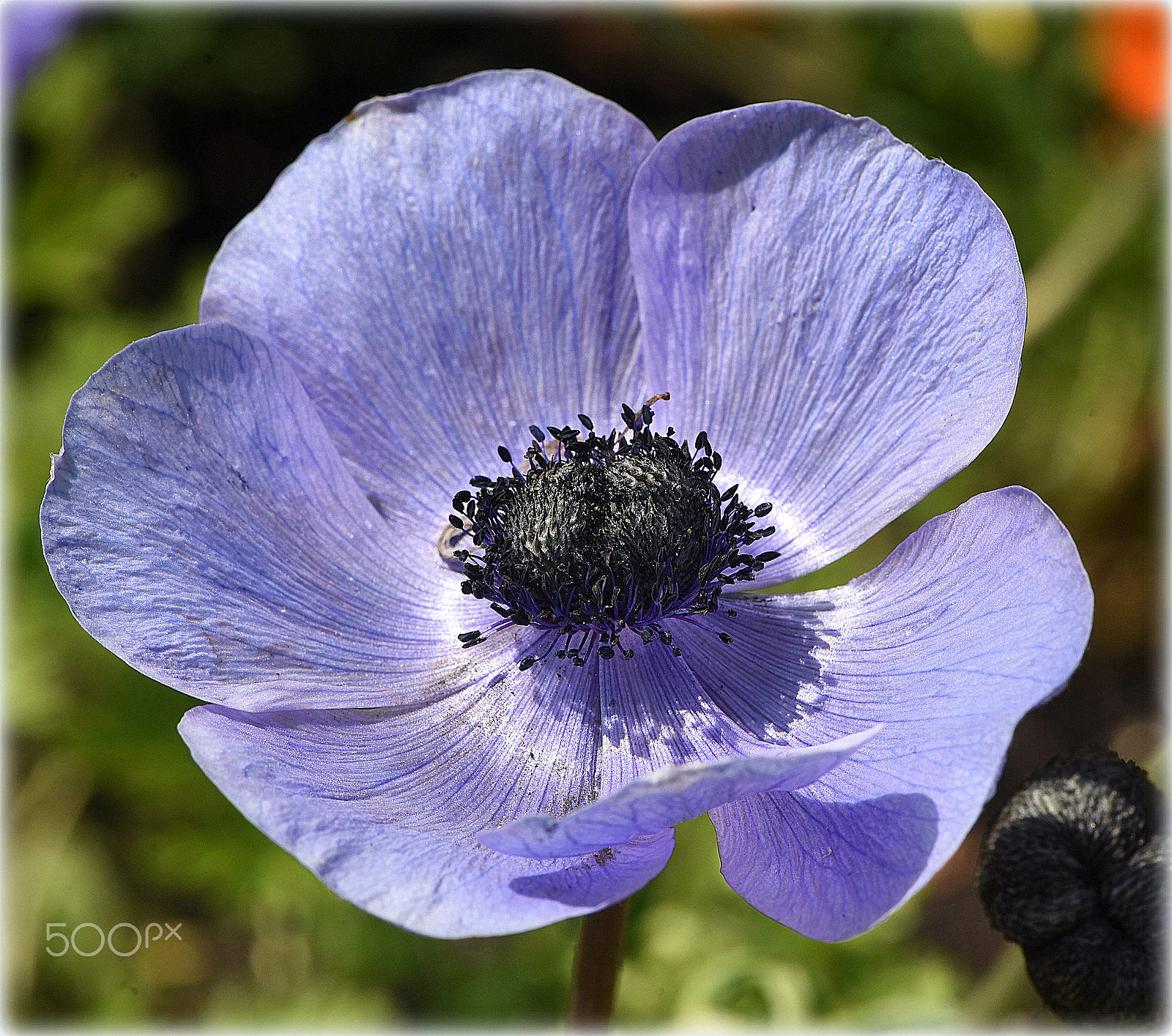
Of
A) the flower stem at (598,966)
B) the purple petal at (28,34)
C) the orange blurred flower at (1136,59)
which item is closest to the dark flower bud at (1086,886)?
the flower stem at (598,966)

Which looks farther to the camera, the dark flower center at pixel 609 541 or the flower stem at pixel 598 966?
the dark flower center at pixel 609 541

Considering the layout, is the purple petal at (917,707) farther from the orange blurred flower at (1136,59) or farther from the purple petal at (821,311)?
the orange blurred flower at (1136,59)

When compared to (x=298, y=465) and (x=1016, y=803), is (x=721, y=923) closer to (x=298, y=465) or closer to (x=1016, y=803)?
(x=1016, y=803)

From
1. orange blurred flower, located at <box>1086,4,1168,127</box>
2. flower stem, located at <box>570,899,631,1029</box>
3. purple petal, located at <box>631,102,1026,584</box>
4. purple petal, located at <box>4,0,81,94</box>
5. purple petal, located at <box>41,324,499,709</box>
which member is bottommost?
flower stem, located at <box>570,899,631,1029</box>

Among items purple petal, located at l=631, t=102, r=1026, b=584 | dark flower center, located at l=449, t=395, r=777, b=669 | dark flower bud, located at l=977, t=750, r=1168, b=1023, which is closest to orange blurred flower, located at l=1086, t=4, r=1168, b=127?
purple petal, located at l=631, t=102, r=1026, b=584

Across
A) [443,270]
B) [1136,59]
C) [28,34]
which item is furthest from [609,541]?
[1136,59]

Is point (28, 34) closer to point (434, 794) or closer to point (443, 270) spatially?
point (443, 270)

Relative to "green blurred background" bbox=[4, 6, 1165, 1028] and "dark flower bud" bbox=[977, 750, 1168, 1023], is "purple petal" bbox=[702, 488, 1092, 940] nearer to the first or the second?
"dark flower bud" bbox=[977, 750, 1168, 1023]

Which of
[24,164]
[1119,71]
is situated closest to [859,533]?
[1119,71]
